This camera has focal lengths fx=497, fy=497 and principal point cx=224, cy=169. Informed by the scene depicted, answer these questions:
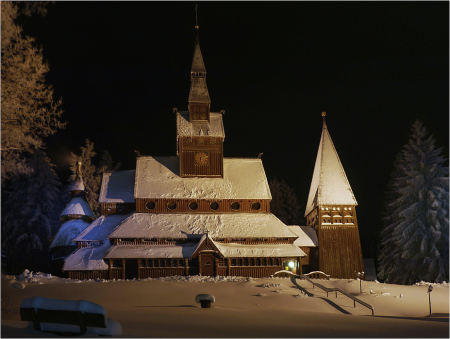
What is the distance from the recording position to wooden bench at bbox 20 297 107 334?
1246 centimetres

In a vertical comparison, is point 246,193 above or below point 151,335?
above

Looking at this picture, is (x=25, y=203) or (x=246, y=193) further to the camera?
(x=25, y=203)

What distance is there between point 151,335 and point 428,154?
29.1m

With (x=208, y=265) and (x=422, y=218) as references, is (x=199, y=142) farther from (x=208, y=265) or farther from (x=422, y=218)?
(x=422, y=218)

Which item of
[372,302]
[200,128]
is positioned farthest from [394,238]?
[200,128]

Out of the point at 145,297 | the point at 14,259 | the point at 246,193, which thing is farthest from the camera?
the point at 14,259

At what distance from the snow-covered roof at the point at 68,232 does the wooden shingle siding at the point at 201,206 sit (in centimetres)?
818

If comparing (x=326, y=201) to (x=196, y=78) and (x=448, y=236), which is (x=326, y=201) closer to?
(x=448, y=236)

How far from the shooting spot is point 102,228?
39094 millimetres

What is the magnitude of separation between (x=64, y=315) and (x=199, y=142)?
1177 inches

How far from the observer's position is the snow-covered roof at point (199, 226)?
121 feet

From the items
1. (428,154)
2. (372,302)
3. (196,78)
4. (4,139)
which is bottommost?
(372,302)

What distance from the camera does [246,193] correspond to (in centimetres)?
4062

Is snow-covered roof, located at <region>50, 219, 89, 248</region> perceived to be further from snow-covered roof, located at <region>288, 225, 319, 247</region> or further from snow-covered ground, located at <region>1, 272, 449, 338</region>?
snow-covered roof, located at <region>288, 225, 319, 247</region>
